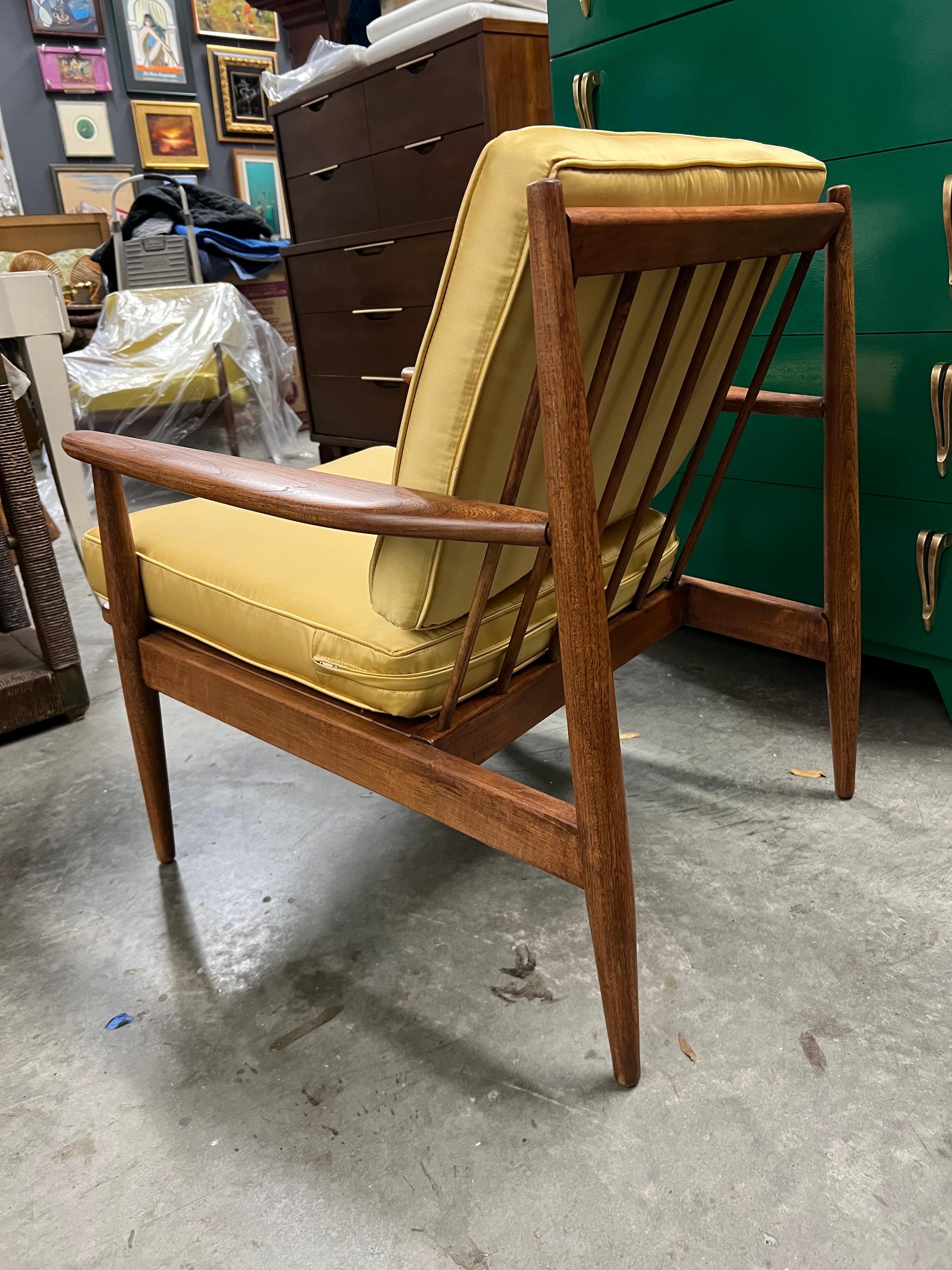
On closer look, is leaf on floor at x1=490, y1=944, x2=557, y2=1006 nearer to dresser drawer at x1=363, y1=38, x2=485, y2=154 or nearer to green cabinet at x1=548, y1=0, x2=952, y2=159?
green cabinet at x1=548, y1=0, x2=952, y2=159

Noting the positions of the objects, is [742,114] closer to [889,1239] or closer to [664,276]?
[664,276]

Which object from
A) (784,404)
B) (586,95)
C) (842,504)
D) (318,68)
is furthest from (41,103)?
(842,504)

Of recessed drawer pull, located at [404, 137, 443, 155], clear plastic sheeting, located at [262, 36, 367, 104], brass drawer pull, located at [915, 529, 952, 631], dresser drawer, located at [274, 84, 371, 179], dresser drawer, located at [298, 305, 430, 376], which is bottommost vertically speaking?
brass drawer pull, located at [915, 529, 952, 631]

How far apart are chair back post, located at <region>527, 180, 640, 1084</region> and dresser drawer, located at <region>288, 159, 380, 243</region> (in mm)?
2007

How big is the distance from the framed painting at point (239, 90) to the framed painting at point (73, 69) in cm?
61

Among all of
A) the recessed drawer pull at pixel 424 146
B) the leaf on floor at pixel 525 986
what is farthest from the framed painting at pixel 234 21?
the leaf on floor at pixel 525 986

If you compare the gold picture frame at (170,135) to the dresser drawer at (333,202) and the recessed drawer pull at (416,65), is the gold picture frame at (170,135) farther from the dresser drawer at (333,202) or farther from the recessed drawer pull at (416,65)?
the recessed drawer pull at (416,65)

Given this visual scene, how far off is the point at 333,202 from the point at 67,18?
11.5 feet

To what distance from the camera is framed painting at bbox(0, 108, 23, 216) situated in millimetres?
4832

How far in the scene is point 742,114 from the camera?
4.68 ft

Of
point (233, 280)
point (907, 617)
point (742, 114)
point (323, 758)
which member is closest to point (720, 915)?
point (323, 758)

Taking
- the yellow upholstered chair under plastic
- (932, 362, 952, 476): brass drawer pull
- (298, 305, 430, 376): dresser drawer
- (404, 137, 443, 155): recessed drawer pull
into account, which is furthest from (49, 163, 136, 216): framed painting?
(932, 362, 952, 476): brass drawer pull

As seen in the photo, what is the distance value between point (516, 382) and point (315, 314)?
227 cm

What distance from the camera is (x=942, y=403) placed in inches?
51.5
